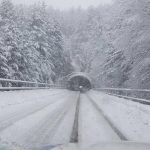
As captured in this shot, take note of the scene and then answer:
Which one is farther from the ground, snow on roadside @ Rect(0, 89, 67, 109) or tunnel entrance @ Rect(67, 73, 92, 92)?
tunnel entrance @ Rect(67, 73, 92, 92)

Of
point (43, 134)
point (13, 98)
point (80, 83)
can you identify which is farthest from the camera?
point (80, 83)

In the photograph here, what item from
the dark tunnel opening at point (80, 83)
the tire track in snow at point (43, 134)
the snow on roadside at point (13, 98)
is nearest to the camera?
the tire track in snow at point (43, 134)

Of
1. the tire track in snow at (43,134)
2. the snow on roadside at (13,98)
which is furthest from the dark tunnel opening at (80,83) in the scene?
the tire track in snow at (43,134)

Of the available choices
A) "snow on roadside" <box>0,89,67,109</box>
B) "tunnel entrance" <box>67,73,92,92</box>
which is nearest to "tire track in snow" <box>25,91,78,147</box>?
"snow on roadside" <box>0,89,67,109</box>

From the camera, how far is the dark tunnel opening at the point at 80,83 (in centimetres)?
9350

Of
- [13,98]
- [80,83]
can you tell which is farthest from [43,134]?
[80,83]

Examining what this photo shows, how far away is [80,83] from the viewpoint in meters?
96.6

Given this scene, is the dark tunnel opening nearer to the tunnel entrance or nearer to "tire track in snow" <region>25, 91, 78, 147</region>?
the tunnel entrance

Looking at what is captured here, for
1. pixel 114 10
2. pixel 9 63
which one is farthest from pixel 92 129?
pixel 9 63

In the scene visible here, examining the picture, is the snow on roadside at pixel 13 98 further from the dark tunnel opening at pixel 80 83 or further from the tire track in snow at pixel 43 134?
the dark tunnel opening at pixel 80 83

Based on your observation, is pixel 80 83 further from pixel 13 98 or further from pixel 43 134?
pixel 43 134

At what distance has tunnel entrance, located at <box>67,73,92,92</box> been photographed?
93.2 meters

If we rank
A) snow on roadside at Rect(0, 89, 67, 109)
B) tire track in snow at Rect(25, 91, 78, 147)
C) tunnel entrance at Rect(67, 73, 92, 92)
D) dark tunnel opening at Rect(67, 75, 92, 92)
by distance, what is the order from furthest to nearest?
dark tunnel opening at Rect(67, 75, 92, 92), tunnel entrance at Rect(67, 73, 92, 92), snow on roadside at Rect(0, 89, 67, 109), tire track in snow at Rect(25, 91, 78, 147)

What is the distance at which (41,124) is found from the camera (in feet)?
30.5
